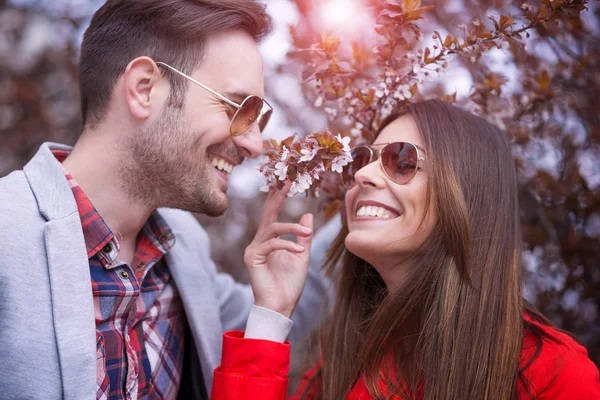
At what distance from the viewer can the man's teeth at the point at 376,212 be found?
Result: 2201 millimetres

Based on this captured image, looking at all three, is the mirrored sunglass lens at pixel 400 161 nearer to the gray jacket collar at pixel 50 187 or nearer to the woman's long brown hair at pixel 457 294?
the woman's long brown hair at pixel 457 294

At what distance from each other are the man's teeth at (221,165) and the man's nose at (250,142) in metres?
0.10

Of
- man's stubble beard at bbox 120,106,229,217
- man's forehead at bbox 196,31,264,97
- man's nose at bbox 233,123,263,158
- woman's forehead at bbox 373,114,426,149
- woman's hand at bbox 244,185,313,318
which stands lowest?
woman's hand at bbox 244,185,313,318

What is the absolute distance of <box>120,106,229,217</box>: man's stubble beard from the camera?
7.86 feet

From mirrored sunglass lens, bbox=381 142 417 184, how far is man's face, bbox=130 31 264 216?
664mm

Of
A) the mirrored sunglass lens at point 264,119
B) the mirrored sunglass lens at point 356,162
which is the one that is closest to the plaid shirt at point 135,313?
the mirrored sunglass lens at point 264,119

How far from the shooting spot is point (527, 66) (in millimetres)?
2854

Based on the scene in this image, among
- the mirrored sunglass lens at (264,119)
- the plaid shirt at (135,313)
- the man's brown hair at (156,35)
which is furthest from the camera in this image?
the mirrored sunglass lens at (264,119)

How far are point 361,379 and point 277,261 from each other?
26.6 inches

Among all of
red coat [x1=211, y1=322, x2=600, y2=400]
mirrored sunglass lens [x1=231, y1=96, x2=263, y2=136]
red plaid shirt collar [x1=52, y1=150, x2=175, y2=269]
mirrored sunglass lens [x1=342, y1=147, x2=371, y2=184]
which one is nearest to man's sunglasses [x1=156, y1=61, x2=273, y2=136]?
mirrored sunglass lens [x1=231, y1=96, x2=263, y2=136]

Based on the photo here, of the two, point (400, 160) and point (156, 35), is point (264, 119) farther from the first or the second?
point (400, 160)

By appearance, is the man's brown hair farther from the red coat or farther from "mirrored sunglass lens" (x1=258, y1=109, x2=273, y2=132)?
the red coat

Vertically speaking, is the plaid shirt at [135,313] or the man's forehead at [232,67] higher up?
the man's forehead at [232,67]

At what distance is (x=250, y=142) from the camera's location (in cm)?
250
